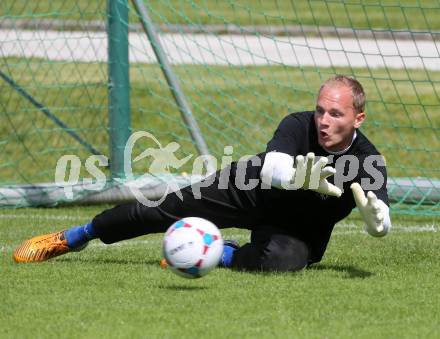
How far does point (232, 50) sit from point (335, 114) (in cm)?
1039

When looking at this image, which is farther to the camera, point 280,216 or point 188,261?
point 280,216

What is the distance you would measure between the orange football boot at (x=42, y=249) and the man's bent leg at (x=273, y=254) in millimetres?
1062

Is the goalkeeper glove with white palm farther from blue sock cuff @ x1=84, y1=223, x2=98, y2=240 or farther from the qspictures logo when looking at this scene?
blue sock cuff @ x1=84, y1=223, x2=98, y2=240

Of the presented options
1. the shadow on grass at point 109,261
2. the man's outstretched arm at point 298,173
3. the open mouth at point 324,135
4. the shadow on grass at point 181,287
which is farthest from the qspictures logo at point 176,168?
the shadow on grass at point 181,287

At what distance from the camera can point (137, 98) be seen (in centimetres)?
1284

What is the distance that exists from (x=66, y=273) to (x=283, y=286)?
4.06ft

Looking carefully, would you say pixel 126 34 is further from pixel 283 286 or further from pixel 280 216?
pixel 283 286

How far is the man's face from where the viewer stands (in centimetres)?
590

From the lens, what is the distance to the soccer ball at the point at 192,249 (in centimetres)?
561

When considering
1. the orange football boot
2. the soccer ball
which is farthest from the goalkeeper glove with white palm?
the orange football boot

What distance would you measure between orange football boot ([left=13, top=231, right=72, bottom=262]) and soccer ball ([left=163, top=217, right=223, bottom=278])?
1.02 metres

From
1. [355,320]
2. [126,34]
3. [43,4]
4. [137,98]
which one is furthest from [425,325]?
[43,4]

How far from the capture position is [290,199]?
616 centimetres

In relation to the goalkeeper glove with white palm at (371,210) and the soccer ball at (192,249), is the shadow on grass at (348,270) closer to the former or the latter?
the goalkeeper glove with white palm at (371,210)
